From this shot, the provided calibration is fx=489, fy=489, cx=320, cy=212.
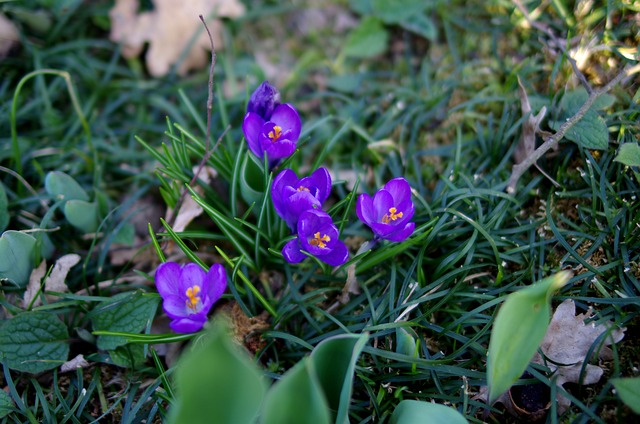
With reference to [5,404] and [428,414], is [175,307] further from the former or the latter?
[428,414]

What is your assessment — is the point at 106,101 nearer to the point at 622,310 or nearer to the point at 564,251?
the point at 564,251

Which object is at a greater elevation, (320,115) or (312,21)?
(312,21)

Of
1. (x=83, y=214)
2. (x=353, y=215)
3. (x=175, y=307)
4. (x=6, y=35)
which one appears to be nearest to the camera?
(x=175, y=307)

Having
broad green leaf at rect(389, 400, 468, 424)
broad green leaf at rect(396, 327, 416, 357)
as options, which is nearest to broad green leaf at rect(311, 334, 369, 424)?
broad green leaf at rect(389, 400, 468, 424)

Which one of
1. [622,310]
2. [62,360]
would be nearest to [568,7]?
[622,310]

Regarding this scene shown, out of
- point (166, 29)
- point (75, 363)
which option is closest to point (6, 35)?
point (166, 29)

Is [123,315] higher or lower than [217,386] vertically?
lower

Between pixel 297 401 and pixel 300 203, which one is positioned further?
pixel 300 203
